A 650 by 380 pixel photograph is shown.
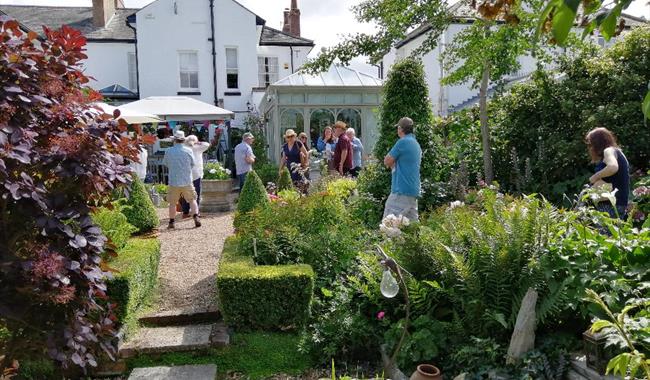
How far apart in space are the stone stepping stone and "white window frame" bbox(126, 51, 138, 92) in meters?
19.4

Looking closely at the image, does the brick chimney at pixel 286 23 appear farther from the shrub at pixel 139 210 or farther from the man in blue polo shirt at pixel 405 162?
the man in blue polo shirt at pixel 405 162

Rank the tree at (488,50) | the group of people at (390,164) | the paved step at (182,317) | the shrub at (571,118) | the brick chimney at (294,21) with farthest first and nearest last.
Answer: the brick chimney at (294,21) → the tree at (488,50) → the shrub at (571,118) → the group of people at (390,164) → the paved step at (182,317)

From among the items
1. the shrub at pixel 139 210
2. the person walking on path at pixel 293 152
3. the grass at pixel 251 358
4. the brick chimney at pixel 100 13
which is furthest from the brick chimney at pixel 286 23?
the grass at pixel 251 358

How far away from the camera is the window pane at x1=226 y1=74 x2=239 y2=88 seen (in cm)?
2238

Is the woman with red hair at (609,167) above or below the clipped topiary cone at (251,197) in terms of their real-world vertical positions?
above

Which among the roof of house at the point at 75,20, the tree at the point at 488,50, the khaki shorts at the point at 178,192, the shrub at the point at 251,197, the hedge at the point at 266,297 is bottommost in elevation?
the hedge at the point at 266,297

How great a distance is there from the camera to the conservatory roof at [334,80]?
A: 1580 cm

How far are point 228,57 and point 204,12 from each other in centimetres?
195

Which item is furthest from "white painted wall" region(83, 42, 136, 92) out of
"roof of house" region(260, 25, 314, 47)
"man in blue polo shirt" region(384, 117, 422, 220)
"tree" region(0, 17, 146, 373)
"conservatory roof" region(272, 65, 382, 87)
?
"tree" region(0, 17, 146, 373)

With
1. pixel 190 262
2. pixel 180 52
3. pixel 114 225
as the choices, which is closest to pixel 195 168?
pixel 190 262

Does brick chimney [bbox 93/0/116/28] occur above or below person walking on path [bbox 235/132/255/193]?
above

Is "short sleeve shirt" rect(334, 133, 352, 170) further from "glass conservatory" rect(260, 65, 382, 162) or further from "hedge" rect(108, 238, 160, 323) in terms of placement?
"hedge" rect(108, 238, 160, 323)

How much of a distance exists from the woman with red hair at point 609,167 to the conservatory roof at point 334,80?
35.3ft

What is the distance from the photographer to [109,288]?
481cm
